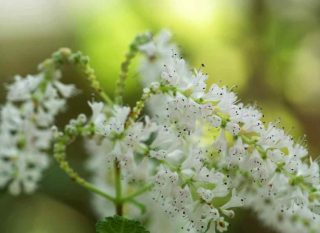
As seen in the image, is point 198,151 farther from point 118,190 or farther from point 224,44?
point 224,44

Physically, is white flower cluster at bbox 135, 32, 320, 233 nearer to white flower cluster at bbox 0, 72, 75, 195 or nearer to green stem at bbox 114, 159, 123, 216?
green stem at bbox 114, 159, 123, 216

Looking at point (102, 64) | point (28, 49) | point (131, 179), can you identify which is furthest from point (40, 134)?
point (28, 49)

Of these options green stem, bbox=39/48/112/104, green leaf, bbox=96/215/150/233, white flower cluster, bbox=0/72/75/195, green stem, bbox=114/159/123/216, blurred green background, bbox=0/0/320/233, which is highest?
blurred green background, bbox=0/0/320/233

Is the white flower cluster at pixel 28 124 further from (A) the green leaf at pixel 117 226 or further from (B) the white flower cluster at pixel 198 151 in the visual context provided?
(A) the green leaf at pixel 117 226

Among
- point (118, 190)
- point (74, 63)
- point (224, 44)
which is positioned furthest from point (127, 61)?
point (224, 44)

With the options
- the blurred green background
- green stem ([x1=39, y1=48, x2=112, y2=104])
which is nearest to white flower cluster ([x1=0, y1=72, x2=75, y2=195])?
green stem ([x1=39, y1=48, x2=112, y2=104])

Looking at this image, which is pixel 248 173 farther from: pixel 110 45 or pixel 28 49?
pixel 28 49

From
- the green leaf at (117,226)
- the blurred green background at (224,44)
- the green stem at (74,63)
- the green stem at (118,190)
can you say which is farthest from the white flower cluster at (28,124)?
the blurred green background at (224,44)
